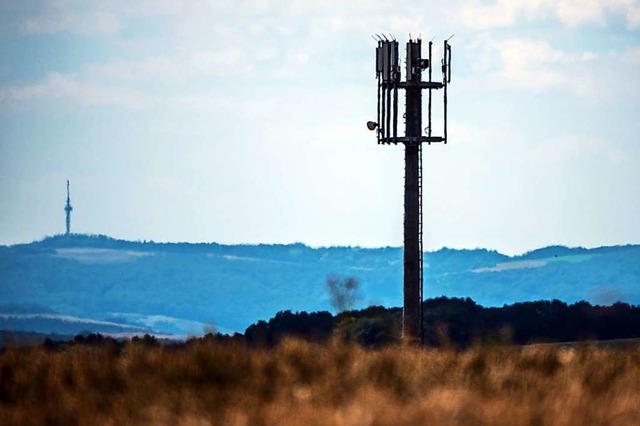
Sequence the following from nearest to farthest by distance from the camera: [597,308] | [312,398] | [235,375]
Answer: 1. [312,398]
2. [235,375]
3. [597,308]

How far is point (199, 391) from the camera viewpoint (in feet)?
76.4

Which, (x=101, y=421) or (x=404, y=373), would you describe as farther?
(x=404, y=373)

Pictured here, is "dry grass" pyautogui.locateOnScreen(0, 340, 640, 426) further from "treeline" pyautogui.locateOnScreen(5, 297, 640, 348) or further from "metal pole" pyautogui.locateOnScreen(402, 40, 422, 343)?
"treeline" pyautogui.locateOnScreen(5, 297, 640, 348)

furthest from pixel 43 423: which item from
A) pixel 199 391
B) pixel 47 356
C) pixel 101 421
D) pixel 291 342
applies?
pixel 291 342

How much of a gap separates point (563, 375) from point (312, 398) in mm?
4741

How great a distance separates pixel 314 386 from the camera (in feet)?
75.5

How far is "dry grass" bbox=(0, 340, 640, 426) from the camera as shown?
790 inches

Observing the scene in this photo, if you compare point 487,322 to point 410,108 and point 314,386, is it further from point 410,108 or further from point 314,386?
point 314,386

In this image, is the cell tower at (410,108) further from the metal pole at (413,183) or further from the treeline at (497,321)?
the treeline at (497,321)

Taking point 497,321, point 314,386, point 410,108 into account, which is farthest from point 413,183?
point 497,321

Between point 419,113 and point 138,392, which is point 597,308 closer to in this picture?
point 419,113

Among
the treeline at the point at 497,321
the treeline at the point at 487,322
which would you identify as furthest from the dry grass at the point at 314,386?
the treeline at the point at 497,321

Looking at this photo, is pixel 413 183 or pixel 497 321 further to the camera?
pixel 497 321

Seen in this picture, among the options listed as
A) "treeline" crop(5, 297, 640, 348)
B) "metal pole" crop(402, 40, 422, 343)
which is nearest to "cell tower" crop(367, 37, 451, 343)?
"metal pole" crop(402, 40, 422, 343)
